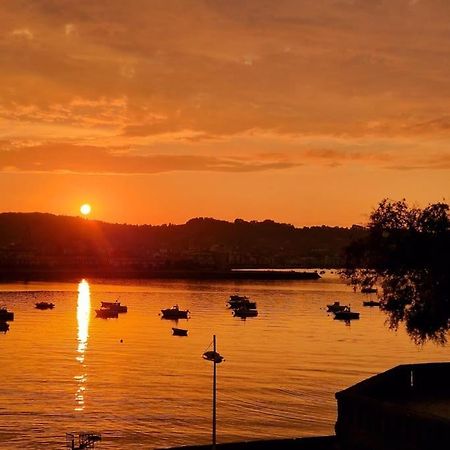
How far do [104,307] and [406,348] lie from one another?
86249 mm

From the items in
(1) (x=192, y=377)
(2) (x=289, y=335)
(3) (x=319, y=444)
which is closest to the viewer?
(3) (x=319, y=444)

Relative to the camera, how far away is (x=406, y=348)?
106062 millimetres

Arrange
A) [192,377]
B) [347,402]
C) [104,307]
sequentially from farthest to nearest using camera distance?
[104,307] < [192,377] < [347,402]

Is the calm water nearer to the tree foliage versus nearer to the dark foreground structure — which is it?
the tree foliage

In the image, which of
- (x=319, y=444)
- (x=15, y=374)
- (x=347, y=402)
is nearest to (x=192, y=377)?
(x=15, y=374)

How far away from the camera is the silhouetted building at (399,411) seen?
26016mm

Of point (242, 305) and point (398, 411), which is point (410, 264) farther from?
point (242, 305)

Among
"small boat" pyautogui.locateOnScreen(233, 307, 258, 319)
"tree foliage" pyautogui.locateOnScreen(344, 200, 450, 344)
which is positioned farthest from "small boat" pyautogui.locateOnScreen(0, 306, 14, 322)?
"tree foliage" pyautogui.locateOnScreen(344, 200, 450, 344)

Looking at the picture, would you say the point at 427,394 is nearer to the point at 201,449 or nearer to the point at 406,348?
the point at 201,449

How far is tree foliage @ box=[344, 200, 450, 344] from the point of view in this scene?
38.0m

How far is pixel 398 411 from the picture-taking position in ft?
89.3

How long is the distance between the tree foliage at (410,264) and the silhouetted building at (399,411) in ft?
22.0

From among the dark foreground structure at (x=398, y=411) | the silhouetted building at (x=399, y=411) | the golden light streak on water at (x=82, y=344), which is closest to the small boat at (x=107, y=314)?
the golden light streak on water at (x=82, y=344)

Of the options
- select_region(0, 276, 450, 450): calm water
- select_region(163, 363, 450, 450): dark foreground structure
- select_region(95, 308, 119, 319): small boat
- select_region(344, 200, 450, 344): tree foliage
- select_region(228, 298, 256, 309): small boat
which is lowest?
select_region(0, 276, 450, 450): calm water
